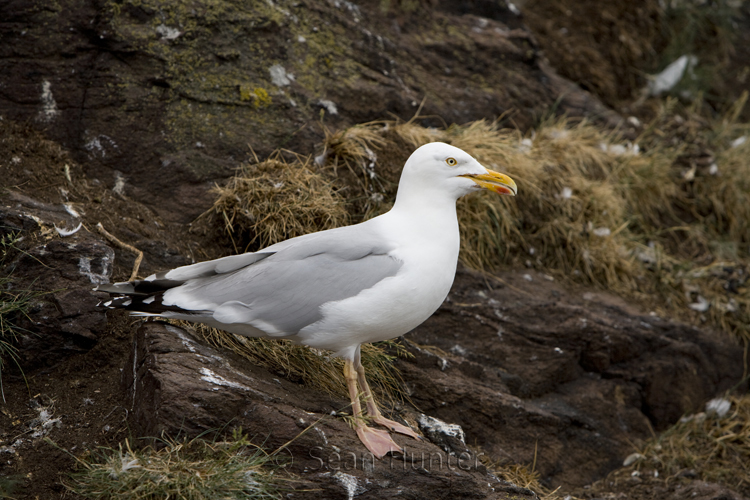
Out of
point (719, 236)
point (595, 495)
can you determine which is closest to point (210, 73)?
point (595, 495)

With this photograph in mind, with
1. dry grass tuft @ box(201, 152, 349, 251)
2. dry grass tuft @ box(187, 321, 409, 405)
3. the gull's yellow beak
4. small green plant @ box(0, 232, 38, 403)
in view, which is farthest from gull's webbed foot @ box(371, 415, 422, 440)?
small green plant @ box(0, 232, 38, 403)

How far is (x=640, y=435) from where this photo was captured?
5.11 meters

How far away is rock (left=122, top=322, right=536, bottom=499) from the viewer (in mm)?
3039

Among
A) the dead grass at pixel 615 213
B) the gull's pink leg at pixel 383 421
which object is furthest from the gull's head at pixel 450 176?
the dead grass at pixel 615 213

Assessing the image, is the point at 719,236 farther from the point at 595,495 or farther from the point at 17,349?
the point at 17,349

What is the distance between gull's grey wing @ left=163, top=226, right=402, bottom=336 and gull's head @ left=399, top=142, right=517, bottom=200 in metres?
0.45

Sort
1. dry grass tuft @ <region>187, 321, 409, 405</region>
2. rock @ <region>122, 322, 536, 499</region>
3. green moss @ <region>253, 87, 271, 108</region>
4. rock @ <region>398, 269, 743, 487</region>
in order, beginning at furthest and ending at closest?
green moss @ <region>253, 87, 271, 108</region>
rock @ <region>398, 269, 743, 487</region>
dry grass tuft @ <region>187, 321, 409, 405</region>
rock @ <region>122, 322, 536, 499</region>

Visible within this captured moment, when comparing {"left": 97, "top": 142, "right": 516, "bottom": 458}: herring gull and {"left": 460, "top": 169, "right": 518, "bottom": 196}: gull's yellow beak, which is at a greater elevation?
{"left": 460, "top": 169, "right": 518, "bottom": 196}: gull's yellow beak

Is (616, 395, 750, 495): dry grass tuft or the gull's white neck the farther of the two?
(616, 395, 750, 495): dry grass tuft

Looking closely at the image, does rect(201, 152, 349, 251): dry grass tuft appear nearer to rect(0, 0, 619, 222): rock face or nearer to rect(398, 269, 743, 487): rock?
rect(0, 0, 619, 222): rock face

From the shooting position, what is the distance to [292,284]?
3328 millimetres

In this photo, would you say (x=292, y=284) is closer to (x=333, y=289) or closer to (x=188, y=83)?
(x=333, y=289)

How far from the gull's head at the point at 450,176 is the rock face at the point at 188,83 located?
1.63 meters

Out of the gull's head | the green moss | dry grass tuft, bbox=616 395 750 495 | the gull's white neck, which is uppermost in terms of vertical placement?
the gull's head
